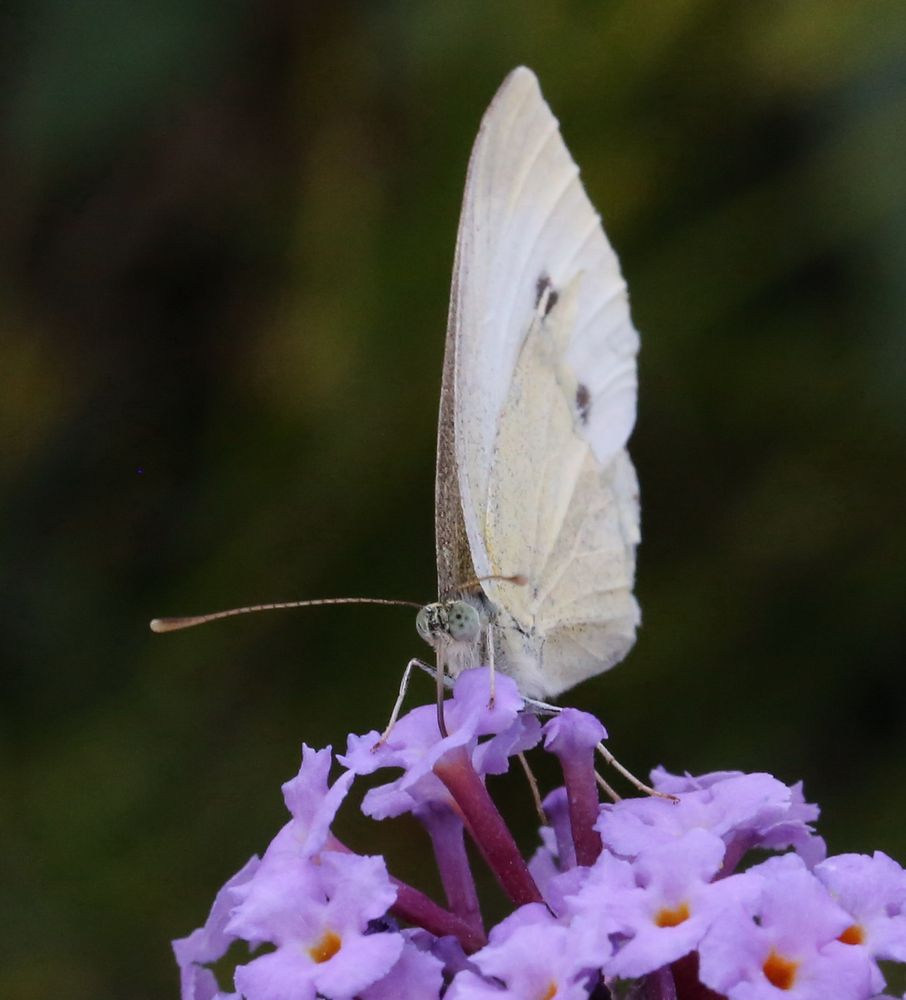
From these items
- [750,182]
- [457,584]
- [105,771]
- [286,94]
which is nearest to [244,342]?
[286,94]

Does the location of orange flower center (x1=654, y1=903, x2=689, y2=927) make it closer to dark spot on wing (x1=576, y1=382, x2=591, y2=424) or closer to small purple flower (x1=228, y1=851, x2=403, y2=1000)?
small purple flower (x1=228, y1=851, x2=403, y2=1000)

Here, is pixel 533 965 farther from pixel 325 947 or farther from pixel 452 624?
pixel 452 624

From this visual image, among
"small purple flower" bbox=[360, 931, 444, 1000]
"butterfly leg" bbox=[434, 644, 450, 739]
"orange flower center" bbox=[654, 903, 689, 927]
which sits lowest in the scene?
"small purple flower" bbox=[360, 931, 444, 1000]

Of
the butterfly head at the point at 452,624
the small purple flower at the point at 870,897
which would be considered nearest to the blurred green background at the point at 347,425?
the butterfly head at the point at 452,624

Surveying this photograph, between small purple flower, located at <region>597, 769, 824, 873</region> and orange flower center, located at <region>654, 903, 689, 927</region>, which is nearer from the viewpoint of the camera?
orange flower center, located at <region>654, 903, 689, 927</region>

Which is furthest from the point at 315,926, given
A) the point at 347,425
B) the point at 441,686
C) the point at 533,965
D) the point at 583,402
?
the point at 347,425

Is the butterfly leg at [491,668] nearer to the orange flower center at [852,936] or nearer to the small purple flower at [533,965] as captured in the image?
the small purple flower at [533,965]

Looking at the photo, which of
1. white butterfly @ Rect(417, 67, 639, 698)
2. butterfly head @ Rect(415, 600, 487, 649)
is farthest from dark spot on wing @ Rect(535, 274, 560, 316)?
butterfly head @ Rect(415, 600, 487, 649)
